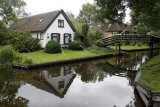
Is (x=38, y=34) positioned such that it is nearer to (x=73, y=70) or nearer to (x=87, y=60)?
(x=87, y=60)

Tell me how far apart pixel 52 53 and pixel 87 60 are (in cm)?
511

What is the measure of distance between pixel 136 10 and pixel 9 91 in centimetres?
1247

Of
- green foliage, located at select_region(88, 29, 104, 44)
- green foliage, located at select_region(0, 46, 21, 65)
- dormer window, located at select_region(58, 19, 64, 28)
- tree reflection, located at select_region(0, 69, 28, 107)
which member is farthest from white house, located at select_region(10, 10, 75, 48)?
tree reflection, located at select_region(0, 69, 28, 107)

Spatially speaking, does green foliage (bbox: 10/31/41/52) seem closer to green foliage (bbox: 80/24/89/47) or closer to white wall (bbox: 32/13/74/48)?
white wall (bbox: 32/13/74/48)

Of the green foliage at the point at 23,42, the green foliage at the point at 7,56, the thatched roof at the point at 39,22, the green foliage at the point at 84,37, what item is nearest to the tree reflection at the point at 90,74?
the green foliage at the point at 7,56

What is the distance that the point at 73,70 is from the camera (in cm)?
2827

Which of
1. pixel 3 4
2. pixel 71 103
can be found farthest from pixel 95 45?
pixel 71 103

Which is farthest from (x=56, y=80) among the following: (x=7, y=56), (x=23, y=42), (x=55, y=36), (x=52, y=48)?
(x=55, y=36)

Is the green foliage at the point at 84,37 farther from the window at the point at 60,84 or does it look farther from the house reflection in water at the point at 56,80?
the window at the point at 60,84

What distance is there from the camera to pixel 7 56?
2809 cm

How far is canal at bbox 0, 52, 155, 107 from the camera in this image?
1580cm

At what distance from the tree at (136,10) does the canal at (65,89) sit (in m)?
5.12

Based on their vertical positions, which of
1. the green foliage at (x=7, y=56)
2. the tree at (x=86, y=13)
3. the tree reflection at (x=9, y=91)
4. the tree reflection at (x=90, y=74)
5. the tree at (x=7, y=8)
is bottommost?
the tree reflection at (x=90, y=74)

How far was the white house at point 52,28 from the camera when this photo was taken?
136 ft
